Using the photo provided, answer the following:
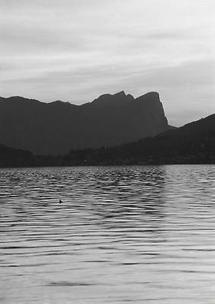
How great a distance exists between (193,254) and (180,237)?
6755 mm

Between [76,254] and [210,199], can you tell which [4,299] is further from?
[210,199]

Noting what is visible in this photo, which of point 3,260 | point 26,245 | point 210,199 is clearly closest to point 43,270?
point 3,260

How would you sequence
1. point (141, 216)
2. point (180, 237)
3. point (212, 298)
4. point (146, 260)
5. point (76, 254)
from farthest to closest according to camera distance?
point (141, 216) → point (180, 237) → point (76, 254) → point (146, 260) → point (212, 298)

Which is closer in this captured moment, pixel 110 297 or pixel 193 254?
pixel 110 297

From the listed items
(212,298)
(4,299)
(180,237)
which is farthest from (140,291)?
(180,237)

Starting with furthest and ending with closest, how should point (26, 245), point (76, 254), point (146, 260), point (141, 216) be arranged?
point (141, 216)
point (26, 245)
point (76, 254)
point (146, 260)

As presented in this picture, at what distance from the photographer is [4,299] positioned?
1989cm

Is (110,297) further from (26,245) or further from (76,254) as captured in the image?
(26,245)

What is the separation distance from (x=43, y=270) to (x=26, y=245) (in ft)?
28.0

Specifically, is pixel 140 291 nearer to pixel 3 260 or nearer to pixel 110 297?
pixel 110 297

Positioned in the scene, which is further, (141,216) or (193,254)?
(141,216)

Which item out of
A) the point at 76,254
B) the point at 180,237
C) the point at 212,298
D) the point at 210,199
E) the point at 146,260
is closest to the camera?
the point at 212,298

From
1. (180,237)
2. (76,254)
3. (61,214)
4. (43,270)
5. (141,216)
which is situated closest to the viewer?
(43,270)

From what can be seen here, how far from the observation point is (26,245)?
33.6 metres
